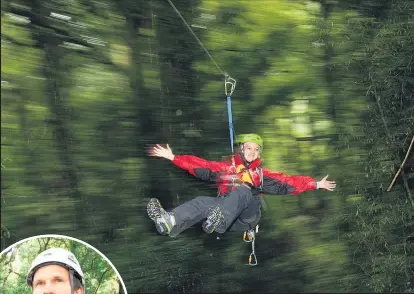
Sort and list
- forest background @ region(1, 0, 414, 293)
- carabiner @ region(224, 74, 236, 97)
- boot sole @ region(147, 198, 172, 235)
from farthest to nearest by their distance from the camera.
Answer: carabiner @ region(224, 74, 236, 97)
boot sole @ region(147, 198, 172, 235)
forest background @ region(1, 0, 414, 293)

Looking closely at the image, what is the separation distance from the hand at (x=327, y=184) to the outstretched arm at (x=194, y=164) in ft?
1.39

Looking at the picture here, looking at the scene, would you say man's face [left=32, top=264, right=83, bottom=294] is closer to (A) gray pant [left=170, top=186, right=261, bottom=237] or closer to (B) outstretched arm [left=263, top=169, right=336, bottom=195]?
(A) gray pant [left=170, top=186, right=261, bottom=237]

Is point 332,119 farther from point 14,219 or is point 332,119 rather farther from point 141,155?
point 14,219

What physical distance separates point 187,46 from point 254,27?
290 mm

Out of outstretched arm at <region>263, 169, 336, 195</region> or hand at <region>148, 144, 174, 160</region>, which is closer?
hand at <region>148, 144, 174, 160</region>

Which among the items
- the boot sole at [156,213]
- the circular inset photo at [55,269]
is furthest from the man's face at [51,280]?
the boot sole at [156,213]

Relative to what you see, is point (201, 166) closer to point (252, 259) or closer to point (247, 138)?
point (247, 138)

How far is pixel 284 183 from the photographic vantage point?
2.30m

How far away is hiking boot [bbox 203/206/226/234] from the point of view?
7.10ft

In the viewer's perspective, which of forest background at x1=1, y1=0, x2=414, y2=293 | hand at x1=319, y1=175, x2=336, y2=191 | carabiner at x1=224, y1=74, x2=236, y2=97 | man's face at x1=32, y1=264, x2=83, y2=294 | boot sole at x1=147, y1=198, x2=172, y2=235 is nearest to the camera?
man's face at x1=32, y1=264, x2=83, y2=294

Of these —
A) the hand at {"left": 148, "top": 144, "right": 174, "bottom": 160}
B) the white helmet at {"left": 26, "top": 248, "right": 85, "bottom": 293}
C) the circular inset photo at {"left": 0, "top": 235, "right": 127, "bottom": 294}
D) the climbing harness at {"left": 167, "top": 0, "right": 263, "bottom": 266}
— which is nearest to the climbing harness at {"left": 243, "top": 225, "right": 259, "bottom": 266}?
the climbing harness at {"left": 167, "top": 0, "right": 263, "bottom": 266}

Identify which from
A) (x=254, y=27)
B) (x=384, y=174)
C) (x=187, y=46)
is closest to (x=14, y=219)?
(x=187, y=46)

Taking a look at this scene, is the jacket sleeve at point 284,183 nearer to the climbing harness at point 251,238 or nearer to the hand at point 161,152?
the climbing harness at point 251,238

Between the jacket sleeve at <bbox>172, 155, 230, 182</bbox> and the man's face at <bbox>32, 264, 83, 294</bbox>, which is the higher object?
the jacket sleeve at <bbox>172, 155, 230, 182</bbox>
